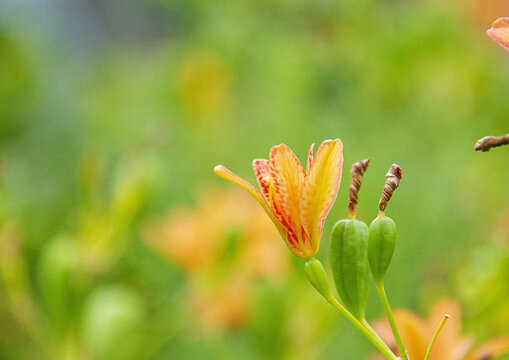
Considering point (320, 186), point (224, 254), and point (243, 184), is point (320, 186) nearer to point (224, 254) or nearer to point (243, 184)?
point (243, 184)

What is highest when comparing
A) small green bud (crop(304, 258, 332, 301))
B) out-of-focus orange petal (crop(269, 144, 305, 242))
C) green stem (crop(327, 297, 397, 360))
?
out-of-focus orange petal (crop(269, 144, 305, 242))

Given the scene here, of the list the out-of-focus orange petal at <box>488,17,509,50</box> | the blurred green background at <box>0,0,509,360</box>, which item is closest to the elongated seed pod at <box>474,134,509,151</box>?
the out-of-focus orange petal at <box>488,17,509,50</box>

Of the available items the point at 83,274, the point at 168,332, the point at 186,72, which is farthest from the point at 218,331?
the point at 186,72

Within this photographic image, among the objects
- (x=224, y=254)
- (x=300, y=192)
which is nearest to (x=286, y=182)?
(x=300, y=192)

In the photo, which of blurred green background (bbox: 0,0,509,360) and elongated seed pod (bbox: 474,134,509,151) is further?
blurred green background (bbox: 0,0,509,360)

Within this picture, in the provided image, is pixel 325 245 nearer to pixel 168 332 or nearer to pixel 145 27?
pixel 168 332

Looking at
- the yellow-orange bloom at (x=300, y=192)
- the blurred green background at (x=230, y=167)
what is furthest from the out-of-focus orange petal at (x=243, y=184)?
the blurred green background at (x=230, y=167)

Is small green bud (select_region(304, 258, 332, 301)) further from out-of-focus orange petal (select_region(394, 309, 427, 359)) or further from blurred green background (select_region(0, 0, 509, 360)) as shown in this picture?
blurred green background (select_region(0, 0, 509, 360))
